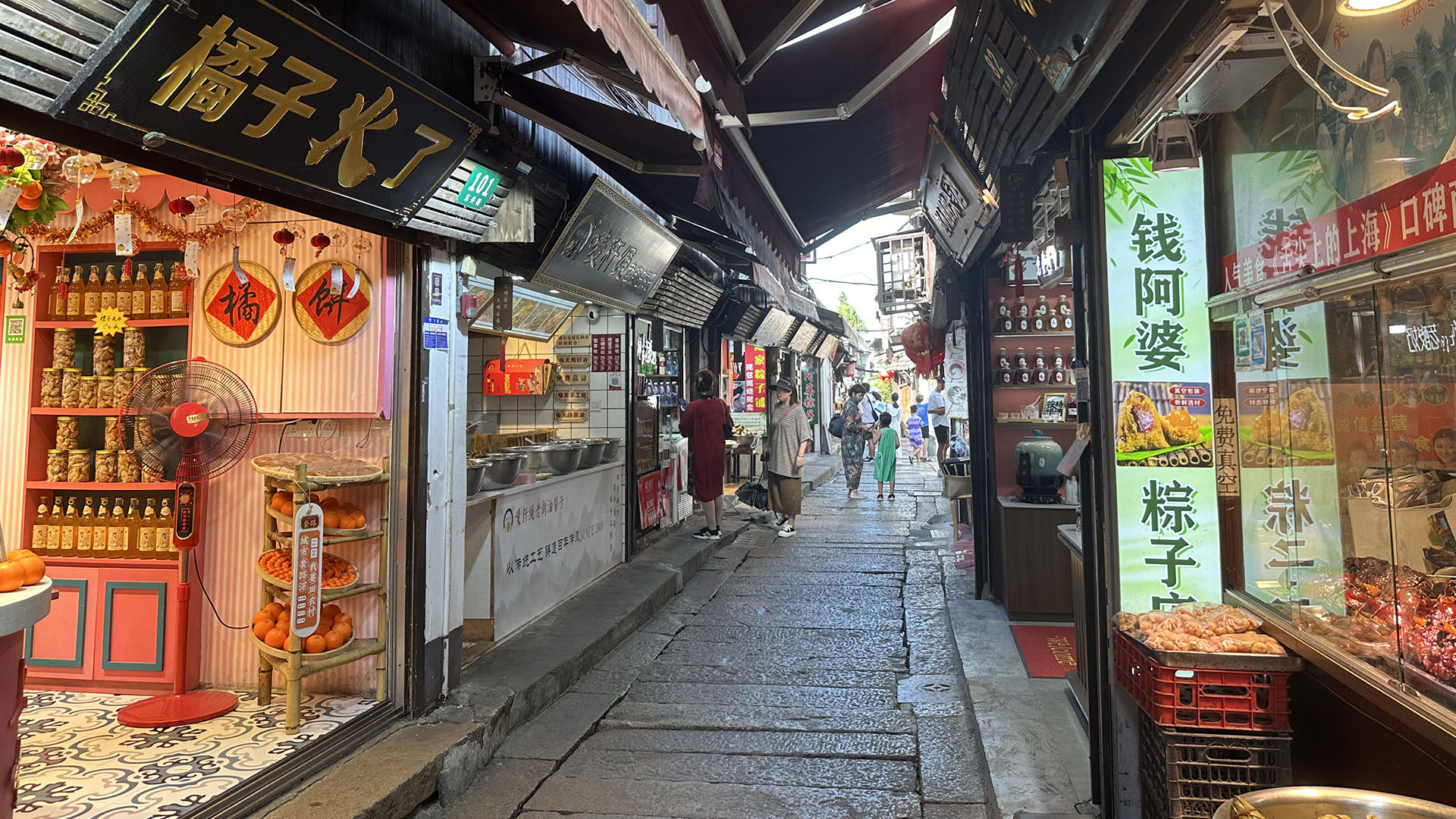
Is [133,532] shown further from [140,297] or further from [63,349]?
[140,297]

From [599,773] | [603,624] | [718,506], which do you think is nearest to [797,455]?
[718,506]

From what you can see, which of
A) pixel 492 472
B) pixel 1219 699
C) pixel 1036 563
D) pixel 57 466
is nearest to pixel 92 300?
pixel 57 466

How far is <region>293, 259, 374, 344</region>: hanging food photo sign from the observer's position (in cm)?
440

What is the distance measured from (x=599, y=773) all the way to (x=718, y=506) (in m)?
6.23

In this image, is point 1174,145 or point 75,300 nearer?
point 1174,145

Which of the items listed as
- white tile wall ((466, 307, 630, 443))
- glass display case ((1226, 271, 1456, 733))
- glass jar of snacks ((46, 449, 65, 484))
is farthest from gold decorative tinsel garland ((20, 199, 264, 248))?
glass display case ((1226, 271, 1456, 733))

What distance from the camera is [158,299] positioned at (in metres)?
4.86

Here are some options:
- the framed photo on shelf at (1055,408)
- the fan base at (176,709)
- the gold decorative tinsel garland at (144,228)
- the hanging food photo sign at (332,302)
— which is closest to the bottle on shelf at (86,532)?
the fan base at (176,709)

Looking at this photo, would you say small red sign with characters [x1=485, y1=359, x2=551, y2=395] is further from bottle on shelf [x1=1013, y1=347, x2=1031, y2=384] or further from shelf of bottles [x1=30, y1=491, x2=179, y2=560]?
bottle on shelf [x1=1013, y1=347, x2=1031, y2=384]

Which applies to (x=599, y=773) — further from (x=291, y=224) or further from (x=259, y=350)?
(x=291, y=224)

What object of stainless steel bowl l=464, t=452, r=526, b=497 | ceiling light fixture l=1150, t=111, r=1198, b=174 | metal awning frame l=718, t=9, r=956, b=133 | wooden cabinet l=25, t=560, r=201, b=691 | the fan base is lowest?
the fan base

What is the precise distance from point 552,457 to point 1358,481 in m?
5.51

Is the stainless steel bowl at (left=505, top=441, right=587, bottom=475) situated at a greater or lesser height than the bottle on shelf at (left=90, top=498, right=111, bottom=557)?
greater

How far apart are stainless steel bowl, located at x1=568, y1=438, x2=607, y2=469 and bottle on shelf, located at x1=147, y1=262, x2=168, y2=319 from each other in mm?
3382
